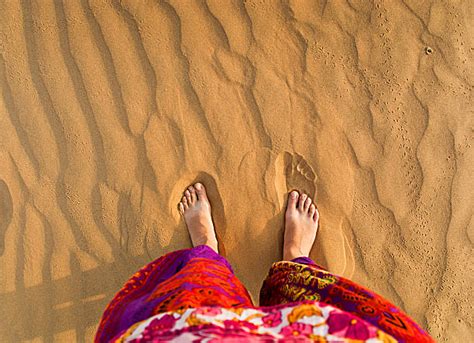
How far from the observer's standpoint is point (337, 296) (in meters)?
1.61

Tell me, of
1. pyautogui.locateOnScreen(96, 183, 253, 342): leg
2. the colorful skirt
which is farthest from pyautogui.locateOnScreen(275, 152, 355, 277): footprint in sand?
pyautogui.locateOnScreen(96, 183, 253, 342): leg

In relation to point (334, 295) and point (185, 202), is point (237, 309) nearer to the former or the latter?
point (334, 295)

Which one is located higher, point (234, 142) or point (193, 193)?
point (234, 142)

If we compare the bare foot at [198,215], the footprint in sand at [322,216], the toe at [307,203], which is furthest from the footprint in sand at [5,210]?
the toe at [307,203]

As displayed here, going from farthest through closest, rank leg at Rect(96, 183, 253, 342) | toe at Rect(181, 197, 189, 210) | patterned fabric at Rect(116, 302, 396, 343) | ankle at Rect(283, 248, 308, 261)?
1. toe at Rect(181, 197, 189, 210)
2. ankle at Rect(283, 248, 308, 261)
3. leg at Rect(96, 183, 253, 342)
4. patterned fabric at Rect(116, 302, 396, 343)

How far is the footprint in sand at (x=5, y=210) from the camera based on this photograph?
2.37 meters

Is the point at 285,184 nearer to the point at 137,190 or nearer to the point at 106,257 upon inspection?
the point at 137,190

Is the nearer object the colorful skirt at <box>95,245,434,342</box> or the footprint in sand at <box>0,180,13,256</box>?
the colorful skirt at <box>95,245,434,342</box>

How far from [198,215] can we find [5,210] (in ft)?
3.13

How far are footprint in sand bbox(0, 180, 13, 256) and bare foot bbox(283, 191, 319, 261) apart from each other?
4.43 feet

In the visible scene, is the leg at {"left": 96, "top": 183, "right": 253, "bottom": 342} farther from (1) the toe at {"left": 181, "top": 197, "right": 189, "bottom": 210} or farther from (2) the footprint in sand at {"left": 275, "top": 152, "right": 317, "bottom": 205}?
(2) the footprint in sand at {"left": 275, "top": 152, "right": 317, "bottom": 205}

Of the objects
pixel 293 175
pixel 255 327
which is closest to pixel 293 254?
pixel 293 175

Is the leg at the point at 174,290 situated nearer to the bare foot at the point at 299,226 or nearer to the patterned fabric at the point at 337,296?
the patterned fabric at the point at 337,296

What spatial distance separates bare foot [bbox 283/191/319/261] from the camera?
7.45 ft
